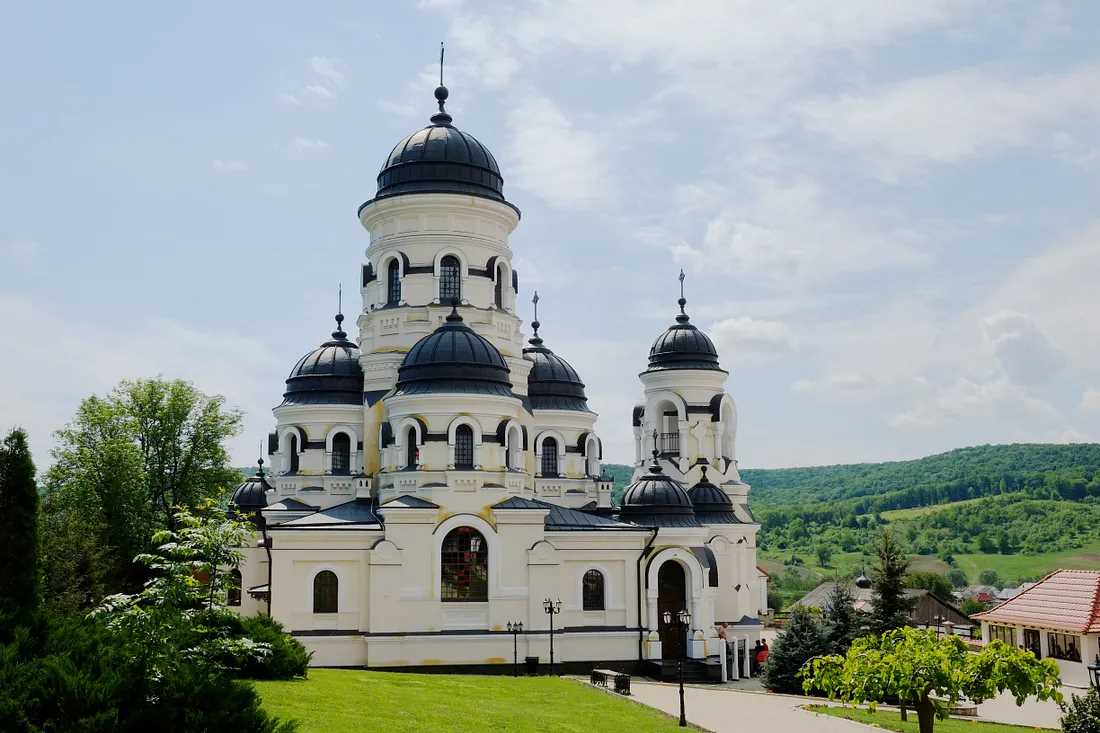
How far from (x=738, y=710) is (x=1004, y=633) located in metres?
16.5

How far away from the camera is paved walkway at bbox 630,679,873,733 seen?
21.9 m

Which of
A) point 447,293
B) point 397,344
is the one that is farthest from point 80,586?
point 447,293

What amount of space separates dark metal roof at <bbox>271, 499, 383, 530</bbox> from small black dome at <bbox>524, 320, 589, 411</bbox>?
9583mm

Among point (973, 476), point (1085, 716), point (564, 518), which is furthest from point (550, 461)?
point (973, 476)

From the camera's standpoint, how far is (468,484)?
1238 inches

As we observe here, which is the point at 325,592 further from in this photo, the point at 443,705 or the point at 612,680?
the point at 443,705

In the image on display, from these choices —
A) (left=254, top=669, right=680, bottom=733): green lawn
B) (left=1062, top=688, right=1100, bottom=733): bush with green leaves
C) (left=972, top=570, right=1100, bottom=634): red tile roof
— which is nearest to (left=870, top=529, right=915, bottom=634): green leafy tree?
(left=972, top=570, right=1100, bottom=634): red tile roof

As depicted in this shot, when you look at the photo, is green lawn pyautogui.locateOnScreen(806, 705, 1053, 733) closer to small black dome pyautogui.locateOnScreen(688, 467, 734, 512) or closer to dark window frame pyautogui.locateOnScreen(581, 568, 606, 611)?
dark window frame pyautogui.locateOnScreen(581, 568, 606, 611)

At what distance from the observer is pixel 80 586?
35.0 metres

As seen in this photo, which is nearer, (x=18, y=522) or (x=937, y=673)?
(x=937, y=673)

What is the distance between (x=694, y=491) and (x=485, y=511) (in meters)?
11.2

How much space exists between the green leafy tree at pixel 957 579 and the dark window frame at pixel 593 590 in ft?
261

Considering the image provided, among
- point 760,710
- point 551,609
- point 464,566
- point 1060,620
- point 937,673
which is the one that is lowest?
point 760,710

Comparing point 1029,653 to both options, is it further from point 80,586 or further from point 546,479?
point 80,586
